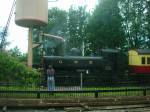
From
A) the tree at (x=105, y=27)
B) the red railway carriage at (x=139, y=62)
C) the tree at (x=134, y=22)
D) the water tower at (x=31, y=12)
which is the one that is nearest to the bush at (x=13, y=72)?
the water tower at (x=31, y=12)

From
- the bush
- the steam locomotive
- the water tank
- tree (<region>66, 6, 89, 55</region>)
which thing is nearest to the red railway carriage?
the steam locomotive

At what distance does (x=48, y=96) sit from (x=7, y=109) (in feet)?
7.43

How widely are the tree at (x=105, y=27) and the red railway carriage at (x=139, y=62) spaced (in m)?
10.9

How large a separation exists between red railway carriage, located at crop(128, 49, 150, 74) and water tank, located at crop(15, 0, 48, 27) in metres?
9.36

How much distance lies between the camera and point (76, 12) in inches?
2579

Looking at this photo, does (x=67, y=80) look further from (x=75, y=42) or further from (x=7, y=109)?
(x=75, y=42)

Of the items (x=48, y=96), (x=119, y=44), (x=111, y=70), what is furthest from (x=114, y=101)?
(x=119, y=44)

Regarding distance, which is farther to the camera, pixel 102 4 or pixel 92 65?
pixel 102 4

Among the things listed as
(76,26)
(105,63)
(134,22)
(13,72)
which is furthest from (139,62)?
(76,26)

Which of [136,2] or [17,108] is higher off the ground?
[136,2]

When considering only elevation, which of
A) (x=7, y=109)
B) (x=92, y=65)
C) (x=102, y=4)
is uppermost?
(x=102, y=4)

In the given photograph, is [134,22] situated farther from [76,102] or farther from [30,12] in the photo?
[76,102]

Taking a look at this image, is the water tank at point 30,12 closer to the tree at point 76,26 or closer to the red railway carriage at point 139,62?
the red railway carriage at point 139,62

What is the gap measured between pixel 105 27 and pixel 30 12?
17987mm
